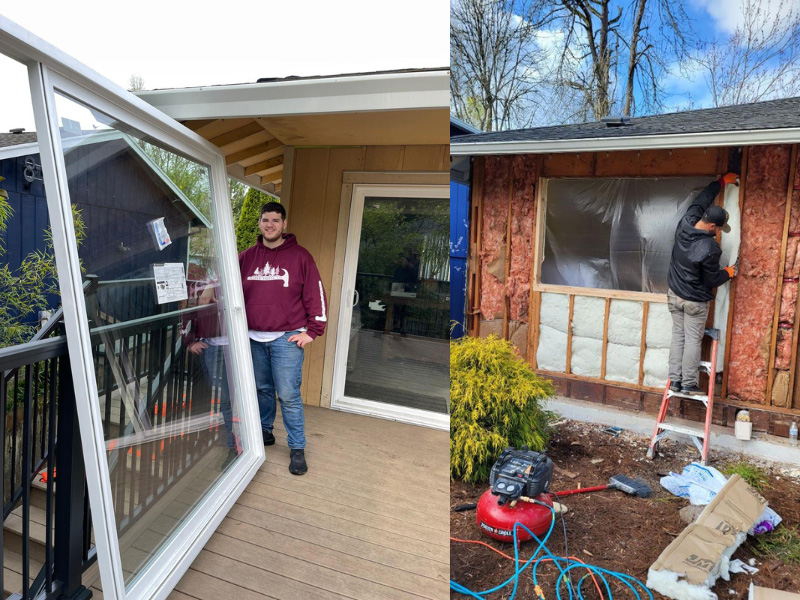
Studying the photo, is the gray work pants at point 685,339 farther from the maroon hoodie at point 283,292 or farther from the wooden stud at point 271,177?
the wooden stud at point 271,177

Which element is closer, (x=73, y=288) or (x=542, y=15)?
(x=542, y=15)

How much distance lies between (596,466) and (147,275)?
1781 millimetres

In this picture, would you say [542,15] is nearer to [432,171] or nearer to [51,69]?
[51,69]

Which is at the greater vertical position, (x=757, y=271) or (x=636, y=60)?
(x=636, y=60)

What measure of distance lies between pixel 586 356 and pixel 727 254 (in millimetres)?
244

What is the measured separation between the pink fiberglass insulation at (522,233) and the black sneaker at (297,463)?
2271mm

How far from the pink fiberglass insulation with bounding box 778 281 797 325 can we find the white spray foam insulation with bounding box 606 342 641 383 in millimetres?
177

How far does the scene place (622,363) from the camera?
0.77 m

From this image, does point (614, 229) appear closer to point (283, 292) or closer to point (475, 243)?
point (475, 243)

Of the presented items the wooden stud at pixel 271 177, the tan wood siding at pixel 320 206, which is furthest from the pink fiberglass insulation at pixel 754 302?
the wooden stud at pixel 271 177

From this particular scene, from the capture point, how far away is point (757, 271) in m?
0.65

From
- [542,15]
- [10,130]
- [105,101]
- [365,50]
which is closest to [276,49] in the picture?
[365,50]

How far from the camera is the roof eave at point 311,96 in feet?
7.32

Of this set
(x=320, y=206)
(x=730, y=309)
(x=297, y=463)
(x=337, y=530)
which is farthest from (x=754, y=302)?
(x=320, y=206)
